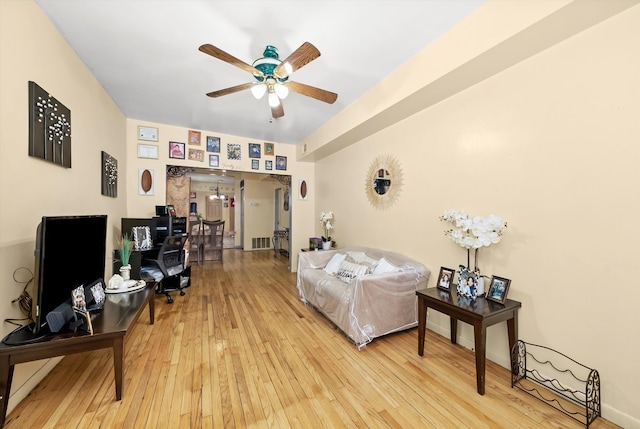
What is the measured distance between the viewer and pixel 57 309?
5.19 feet

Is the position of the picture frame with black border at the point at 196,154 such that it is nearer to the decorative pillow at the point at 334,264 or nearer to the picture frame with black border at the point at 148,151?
the picture frame with black border at the point at 148,151

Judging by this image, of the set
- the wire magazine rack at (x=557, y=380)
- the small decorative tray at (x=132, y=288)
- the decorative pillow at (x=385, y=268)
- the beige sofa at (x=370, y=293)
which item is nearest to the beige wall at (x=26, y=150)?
the small decorative tray at (x=132, y=288)

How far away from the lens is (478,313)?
5.60 ft

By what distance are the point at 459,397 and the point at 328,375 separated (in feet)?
3.07

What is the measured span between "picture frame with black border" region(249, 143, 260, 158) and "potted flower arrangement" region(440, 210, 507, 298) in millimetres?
3836

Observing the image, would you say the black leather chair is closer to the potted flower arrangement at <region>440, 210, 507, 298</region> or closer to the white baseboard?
the white baseboard

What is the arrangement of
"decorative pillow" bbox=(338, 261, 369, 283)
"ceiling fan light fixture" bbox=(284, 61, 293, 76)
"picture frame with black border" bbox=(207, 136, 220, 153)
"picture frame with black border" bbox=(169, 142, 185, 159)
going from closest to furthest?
"ceiling fan light fixture" bbox=(284, 61, 293, 76) → "decorative pillow" bbox=(338, 261, 369, 283) → "picture frame with black border" bbox=(169, 142, 185, 159) → "picture frame with black border" bbox=(207, 136, 220, 153)

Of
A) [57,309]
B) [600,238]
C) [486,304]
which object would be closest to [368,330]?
[486,304]

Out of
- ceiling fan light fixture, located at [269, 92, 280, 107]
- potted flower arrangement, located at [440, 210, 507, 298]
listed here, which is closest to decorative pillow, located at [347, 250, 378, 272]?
potted flower arrangement, located at [440, 210, 507, 298]

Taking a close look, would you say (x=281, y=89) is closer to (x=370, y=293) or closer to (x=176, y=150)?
(x=370, y=293)

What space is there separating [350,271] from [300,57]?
7.81 ft

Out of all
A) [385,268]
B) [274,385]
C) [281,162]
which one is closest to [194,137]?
[281,162]

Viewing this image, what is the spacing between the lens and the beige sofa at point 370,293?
92.8 inches

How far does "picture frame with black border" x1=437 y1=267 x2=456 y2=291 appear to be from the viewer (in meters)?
2.23
